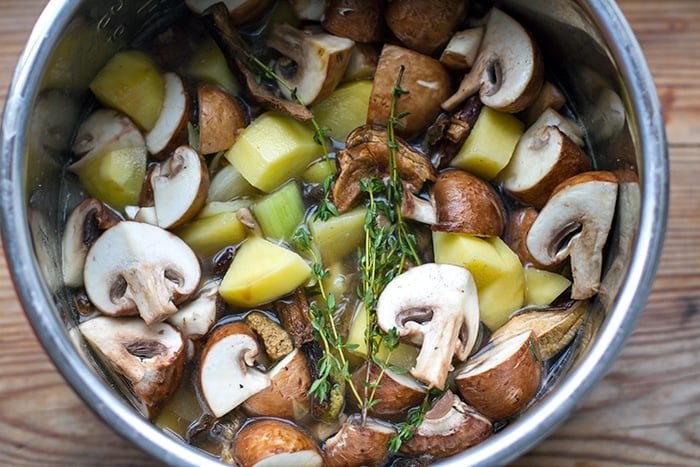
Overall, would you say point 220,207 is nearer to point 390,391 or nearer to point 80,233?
point 80,233

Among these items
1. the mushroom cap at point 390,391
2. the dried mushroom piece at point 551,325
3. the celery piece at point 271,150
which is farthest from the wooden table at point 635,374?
the celery piece at point 271,150

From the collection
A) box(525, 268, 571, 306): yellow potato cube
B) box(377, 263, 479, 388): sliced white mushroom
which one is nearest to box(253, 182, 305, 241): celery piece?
box(377, 263, 479, 388): sliced white mushroom

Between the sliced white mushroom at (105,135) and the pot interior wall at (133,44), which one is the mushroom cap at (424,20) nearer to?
the pot interior wall at (133,44)

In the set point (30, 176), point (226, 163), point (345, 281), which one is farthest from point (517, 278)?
point (30, 176)

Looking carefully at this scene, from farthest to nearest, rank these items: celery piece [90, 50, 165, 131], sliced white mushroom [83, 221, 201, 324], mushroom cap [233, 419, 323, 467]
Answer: celery piece [90, 50, 165, 131] < sliced white mushroom [83, 221, 201, 324] < mushroom cap [233, 419, 323, 467]

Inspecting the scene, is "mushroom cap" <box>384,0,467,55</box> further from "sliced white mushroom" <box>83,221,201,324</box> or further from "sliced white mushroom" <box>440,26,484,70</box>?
"sliced white mushroom" <box>83,221,201,324</box>

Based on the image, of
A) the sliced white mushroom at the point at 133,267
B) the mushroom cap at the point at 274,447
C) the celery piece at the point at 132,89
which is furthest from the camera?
the celery piece at the point at 132,89
